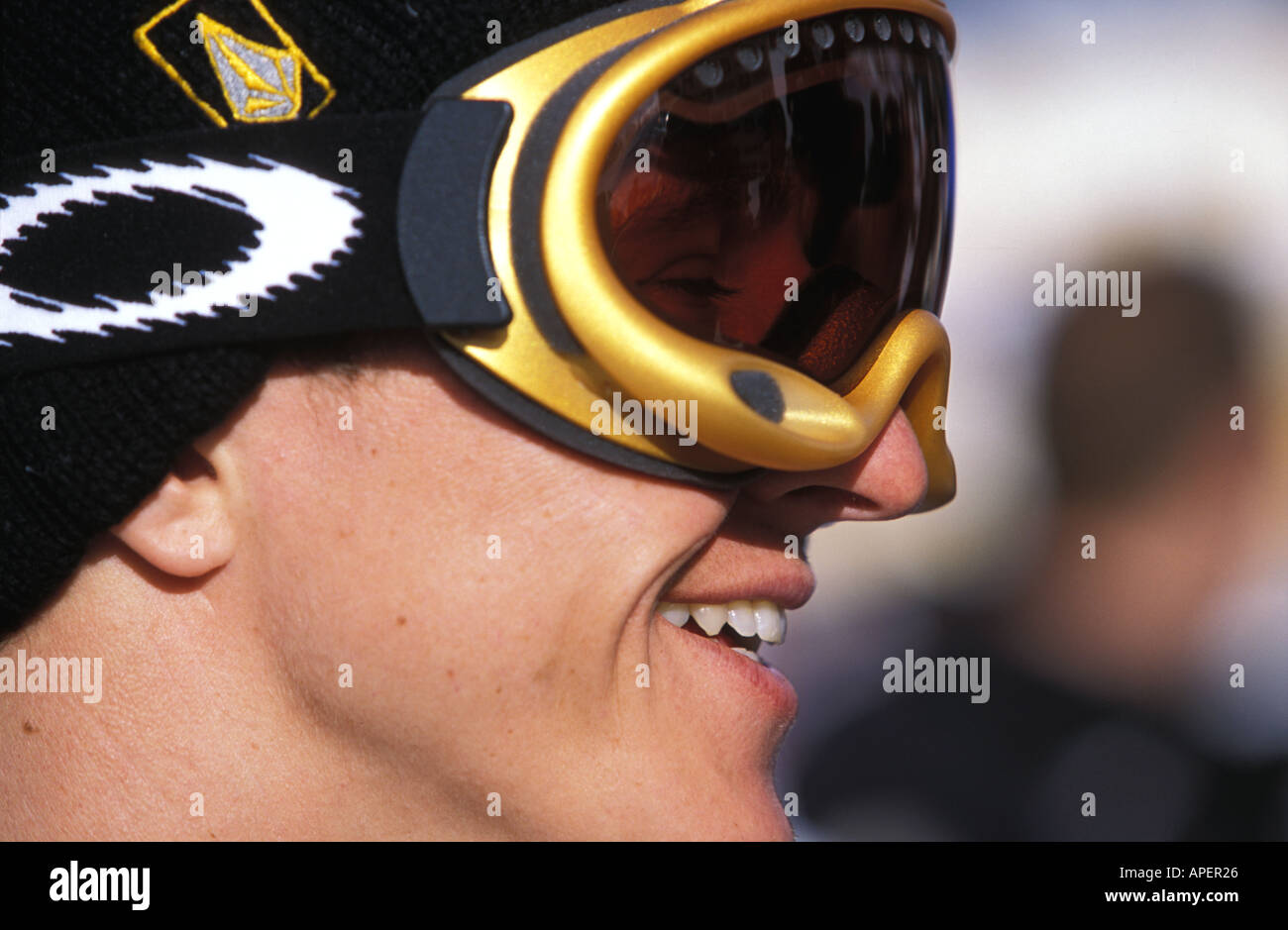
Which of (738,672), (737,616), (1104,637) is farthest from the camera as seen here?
(1104,637)

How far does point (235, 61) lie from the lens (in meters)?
1.35

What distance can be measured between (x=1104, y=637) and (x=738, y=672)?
2987 millimetres

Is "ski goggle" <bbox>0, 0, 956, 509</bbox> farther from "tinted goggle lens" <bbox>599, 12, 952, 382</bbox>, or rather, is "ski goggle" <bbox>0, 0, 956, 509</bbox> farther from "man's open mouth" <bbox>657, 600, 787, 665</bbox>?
"man's open mouth" <bbox>657, 600, 787, 665</bbox>

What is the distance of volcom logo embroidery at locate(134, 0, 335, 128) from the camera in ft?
4.40

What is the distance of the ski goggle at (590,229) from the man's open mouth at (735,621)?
Result: 0.71 feet

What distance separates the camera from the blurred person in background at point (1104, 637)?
4137mm

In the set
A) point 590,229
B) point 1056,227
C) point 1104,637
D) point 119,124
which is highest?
point 1056,227

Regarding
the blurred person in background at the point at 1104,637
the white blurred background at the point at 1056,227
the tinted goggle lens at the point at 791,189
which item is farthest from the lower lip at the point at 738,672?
the white blurred background at the point at 1056,227

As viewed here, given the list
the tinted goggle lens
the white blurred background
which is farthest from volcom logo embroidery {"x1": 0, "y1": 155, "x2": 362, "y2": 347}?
the white blurred background

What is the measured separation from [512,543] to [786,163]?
504mm

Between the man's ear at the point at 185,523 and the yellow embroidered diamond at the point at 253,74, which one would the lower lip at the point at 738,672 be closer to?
the man's ear at the point at 185,523

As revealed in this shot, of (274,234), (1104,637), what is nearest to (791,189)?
(274,234)

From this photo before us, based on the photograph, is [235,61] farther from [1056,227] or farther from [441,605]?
[1056,227]

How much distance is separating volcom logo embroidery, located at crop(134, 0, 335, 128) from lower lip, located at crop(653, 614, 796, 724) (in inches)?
26.9
